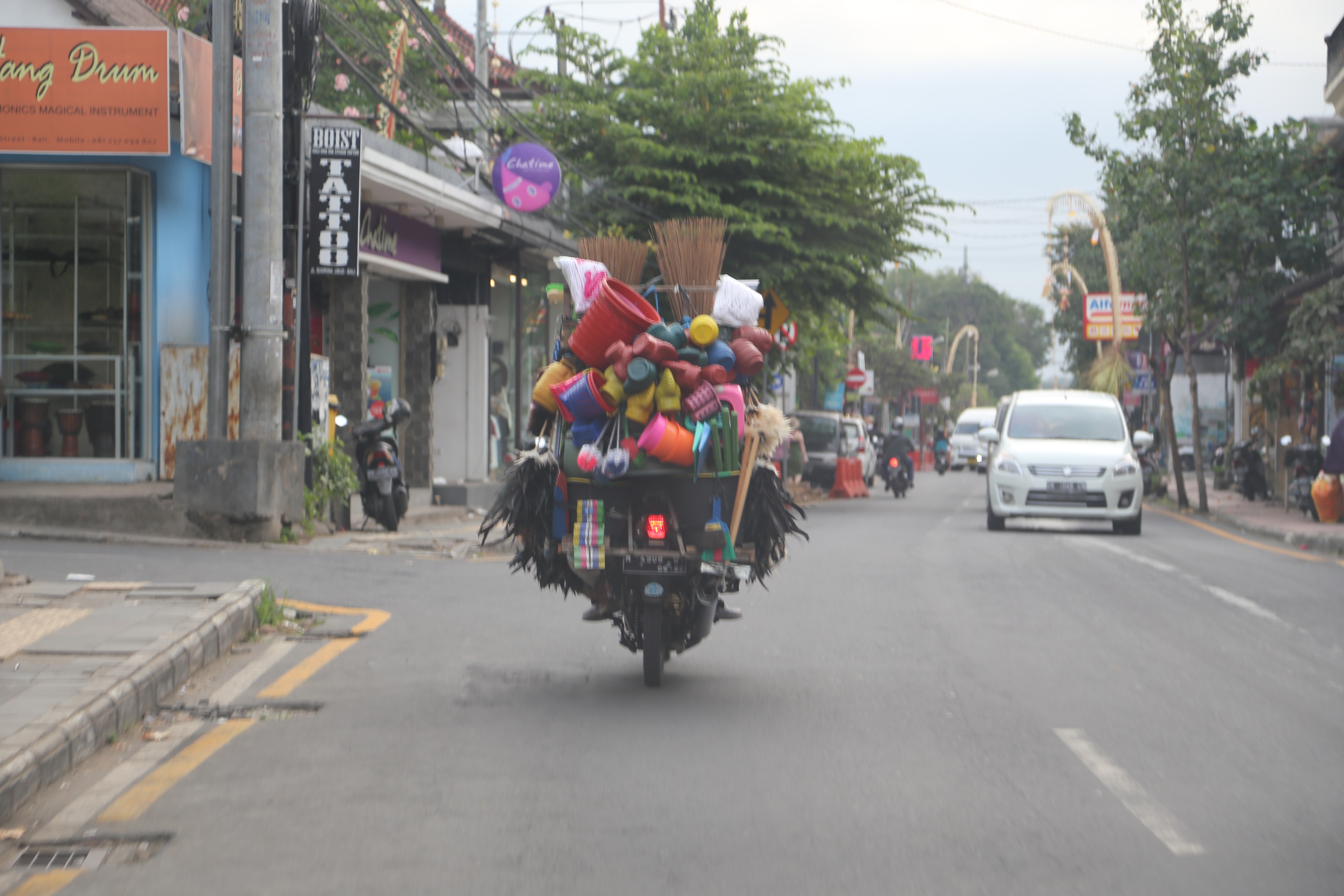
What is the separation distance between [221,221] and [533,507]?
792 centimetres

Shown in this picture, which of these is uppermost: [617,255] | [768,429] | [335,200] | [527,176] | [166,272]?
[527,176]

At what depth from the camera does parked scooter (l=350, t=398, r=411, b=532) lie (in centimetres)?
1540

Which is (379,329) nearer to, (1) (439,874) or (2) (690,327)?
(2) (690,327)

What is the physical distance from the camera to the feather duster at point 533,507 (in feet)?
22.6

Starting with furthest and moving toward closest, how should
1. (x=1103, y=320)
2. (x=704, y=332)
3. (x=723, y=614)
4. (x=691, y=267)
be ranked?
(x=1103, y=320)
(x=723, y=614)
(x=691, y=267)
(x=704, y=332)

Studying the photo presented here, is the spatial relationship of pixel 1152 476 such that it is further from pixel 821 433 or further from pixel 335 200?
pixel 335 200

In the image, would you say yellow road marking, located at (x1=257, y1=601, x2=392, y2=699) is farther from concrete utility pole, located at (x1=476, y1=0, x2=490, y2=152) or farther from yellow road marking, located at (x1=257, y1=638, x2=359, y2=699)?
concrete utility pole, located at (x1=476, y1=0, x2=490, y2=152)

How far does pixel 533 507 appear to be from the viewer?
6918 mm

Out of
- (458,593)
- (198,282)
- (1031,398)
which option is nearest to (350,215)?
(198,282)

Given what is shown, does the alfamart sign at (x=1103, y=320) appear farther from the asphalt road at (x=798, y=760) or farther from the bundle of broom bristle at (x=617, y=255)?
the bundle of broom bristle at (x=617, y=255)

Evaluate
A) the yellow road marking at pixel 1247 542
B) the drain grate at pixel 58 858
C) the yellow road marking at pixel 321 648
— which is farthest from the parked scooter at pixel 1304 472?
the drain grate at pixel 58 858

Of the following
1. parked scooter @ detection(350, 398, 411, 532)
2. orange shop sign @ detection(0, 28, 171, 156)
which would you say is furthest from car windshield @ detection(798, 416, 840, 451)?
orange shop sign @ detection(0, 28, 171, 156)

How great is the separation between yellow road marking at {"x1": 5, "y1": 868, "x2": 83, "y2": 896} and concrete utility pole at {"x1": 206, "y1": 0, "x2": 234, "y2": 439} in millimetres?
9627

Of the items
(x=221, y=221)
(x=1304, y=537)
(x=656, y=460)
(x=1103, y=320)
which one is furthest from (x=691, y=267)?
(x=1103, y=320)
